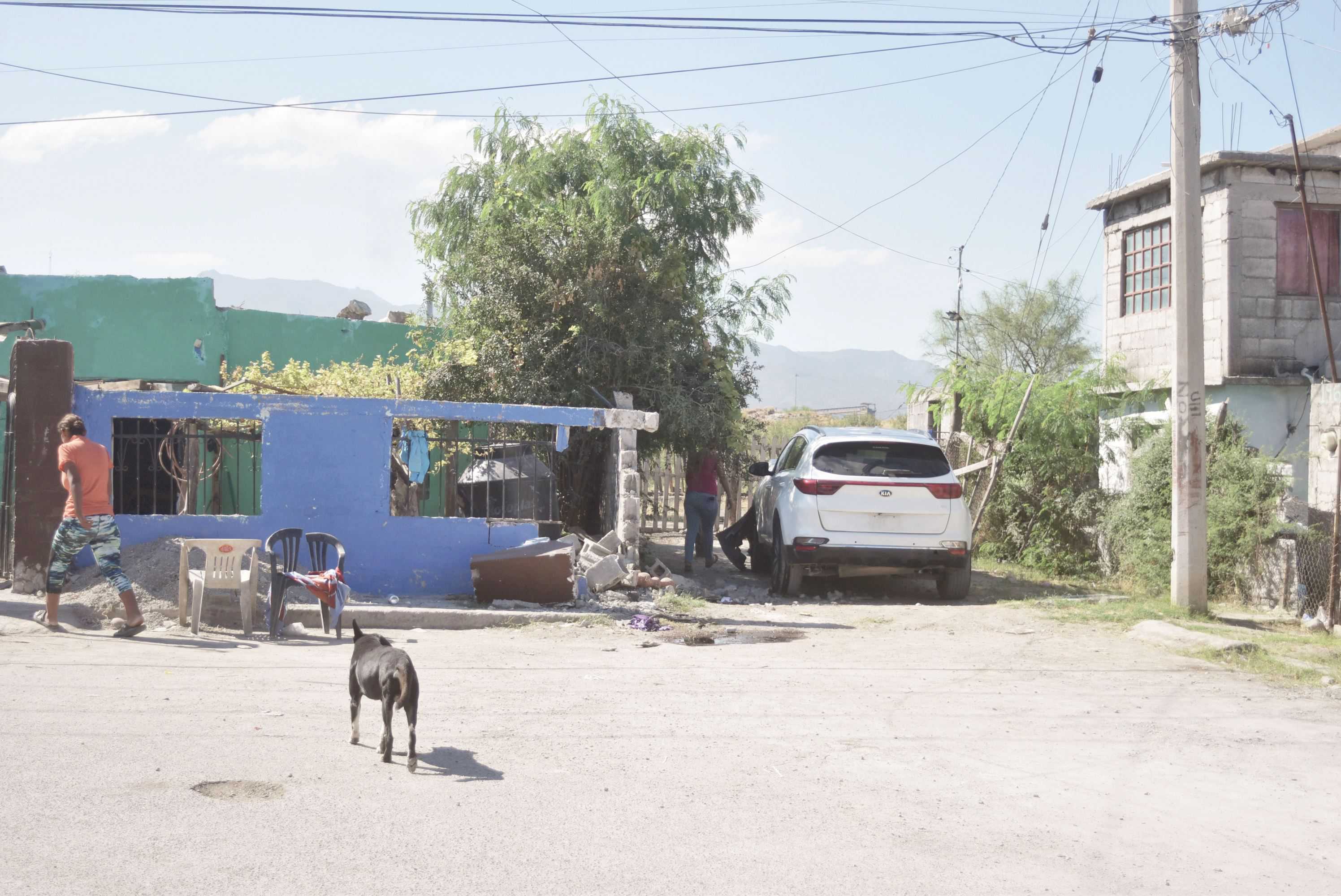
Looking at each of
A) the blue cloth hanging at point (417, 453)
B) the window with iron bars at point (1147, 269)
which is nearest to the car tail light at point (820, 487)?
the blue cloth hanging at point (417, 453)

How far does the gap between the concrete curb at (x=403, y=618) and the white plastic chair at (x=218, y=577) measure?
Result: 0.51 meters

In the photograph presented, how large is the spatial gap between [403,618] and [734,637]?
9.98 feet

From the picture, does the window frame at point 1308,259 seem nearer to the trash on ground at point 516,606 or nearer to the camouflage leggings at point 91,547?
the trash on ground at point 516,606

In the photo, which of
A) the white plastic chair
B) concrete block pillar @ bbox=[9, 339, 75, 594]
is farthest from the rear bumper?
concrete block pillar @ bbox=[9, 339, 75, 594]

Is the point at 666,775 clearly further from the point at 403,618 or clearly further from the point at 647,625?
the point at 403,618

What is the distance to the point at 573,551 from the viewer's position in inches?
474

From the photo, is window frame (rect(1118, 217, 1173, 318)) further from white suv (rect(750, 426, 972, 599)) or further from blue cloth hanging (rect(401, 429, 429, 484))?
blue cloth hanging (rect(401, 429, 429, 484))

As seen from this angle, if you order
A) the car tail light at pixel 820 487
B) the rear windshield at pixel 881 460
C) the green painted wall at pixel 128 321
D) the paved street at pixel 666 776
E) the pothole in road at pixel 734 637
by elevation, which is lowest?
the paved street at pixel 666 776

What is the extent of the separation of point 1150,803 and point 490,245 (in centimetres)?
1223

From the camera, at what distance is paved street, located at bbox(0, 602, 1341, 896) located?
4.27 m

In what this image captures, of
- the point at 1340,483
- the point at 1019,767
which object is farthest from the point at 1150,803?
the point at 1340,483

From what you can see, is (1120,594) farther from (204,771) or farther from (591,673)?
(204,771)

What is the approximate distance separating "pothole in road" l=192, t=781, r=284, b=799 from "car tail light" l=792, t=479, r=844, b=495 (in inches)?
306

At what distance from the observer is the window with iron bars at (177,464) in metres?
12.2
